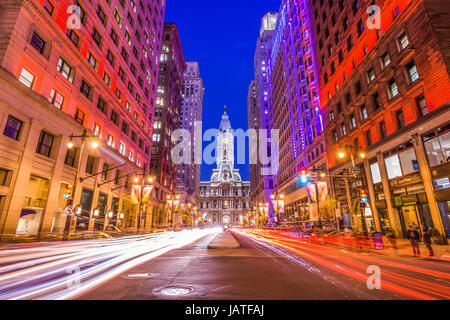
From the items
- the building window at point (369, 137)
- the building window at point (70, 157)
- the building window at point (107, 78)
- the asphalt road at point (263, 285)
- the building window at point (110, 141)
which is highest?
the building window at point (107, 78)

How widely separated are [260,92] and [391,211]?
100991 millimetres

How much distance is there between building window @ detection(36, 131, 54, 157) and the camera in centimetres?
2184

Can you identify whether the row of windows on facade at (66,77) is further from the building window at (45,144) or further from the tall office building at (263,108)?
the tall office building at (263,108)

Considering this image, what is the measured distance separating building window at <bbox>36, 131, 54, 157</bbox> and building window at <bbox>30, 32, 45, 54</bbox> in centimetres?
778

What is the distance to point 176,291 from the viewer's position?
5.12 m

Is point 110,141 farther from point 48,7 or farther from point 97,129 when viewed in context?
point 48,7

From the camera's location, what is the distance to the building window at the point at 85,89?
28.1m

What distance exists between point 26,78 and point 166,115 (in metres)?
45.3

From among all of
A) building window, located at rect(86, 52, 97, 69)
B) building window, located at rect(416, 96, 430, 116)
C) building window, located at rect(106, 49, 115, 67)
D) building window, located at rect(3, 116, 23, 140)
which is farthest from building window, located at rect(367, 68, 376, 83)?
building window, located at rect(3, 116, 23, 140)

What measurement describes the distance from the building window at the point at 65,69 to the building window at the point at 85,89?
6.93ft

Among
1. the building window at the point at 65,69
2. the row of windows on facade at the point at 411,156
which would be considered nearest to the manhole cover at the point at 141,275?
the row of windows on facade at the point at 411,156

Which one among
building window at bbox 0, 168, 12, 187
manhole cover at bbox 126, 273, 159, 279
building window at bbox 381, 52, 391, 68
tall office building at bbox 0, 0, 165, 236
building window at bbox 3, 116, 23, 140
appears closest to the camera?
manhole cover at bbox 126, 273, 159, 279

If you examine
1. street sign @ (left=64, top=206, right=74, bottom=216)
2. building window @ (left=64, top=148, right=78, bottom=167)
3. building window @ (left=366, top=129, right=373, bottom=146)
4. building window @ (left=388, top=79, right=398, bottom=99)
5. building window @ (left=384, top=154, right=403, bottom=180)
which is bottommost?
street sign @ (left=64, top=206, right=74, bottom=216)

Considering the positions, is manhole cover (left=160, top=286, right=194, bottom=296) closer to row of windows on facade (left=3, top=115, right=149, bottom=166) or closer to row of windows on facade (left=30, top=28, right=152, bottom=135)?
row of windows on facade (left=3, top=115, right=149, bottom=166)
